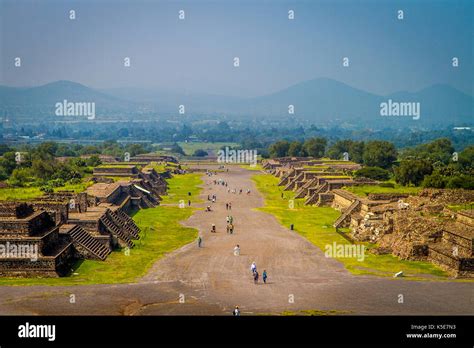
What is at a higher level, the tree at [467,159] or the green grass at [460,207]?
the tree at [467,159]

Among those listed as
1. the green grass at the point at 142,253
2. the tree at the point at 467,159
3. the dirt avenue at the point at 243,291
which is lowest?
the dirt avenue at the point at 243,291

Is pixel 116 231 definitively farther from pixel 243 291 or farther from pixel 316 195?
pixel 316 195

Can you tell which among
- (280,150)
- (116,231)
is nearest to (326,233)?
(116,231)

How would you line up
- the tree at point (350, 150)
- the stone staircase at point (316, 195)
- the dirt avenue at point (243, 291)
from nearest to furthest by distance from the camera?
1. the dirt avenue at point (243, 291)
2. the stone staircase at point (316, 195)
3. the tree at point (350, 150)

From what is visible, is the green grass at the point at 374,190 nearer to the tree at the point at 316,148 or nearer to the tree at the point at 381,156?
the tree at the point at 381,156

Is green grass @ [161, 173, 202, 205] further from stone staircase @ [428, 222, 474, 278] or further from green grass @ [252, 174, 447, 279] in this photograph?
stone staircase @ [428, 222, 474, 278]

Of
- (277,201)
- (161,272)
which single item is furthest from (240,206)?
(161,272)

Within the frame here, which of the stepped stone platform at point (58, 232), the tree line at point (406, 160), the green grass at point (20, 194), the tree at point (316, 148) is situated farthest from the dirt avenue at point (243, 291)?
the tree at point (316, 148)
